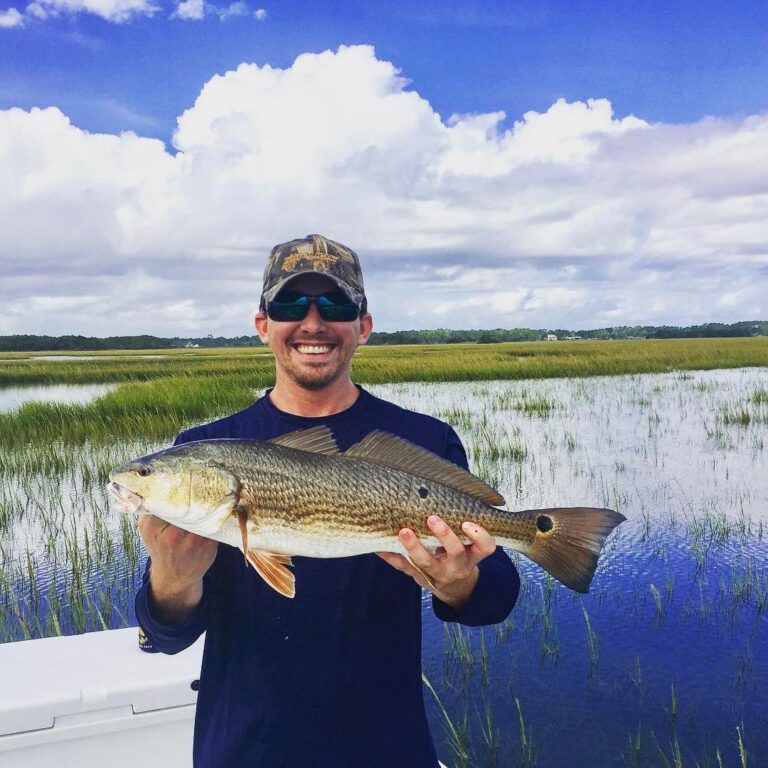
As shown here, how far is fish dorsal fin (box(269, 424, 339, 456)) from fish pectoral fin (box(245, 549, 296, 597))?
41 centimetres

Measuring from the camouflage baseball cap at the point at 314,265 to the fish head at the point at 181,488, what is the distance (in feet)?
2.63

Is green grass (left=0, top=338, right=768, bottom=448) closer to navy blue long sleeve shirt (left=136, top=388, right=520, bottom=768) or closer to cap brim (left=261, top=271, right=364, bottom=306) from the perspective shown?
cap brim (left=261, top=271, right=364, bottom=306)

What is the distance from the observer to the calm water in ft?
19.9

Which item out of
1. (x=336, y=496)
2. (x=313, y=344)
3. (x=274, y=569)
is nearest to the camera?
(x=274, y=569)

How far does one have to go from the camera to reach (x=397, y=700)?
2.76 m

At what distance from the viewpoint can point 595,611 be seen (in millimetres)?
7918

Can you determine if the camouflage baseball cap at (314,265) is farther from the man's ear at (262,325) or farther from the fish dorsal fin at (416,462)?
the fish dorsal fin at (416,462)

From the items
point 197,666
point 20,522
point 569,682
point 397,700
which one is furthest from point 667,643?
point 20,522

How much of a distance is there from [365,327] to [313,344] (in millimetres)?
403

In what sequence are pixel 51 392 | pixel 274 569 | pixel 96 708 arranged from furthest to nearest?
pixel 51 392
pixel 96 708
pixel 274 569

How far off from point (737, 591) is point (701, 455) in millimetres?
8066

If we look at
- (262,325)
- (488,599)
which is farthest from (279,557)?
(262,325)

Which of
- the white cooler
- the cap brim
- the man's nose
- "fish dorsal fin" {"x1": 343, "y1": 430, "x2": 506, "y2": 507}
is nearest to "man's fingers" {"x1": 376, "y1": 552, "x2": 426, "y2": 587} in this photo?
"fish dorsal fin" {"x1": 343, "y1": 430, "x2": 506, "y2": 507}

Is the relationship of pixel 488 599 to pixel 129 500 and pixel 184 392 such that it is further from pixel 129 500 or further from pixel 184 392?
pixel 184 392
